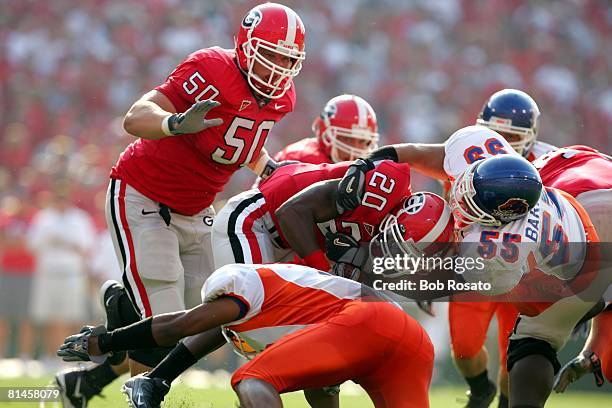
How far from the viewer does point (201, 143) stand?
4695 mm

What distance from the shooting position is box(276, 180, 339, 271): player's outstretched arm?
429 centimetres

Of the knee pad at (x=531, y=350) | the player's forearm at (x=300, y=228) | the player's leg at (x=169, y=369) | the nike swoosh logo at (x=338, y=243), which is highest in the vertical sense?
the player's forearm at (x=300, y=228)

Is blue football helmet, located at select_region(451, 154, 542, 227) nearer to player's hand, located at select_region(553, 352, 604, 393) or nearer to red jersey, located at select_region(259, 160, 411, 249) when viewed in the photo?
red jersey, located at select_region(259, 160, 411, 249)

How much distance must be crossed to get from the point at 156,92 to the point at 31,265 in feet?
18.0

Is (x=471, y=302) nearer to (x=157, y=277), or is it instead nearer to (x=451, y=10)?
(x=157, y=277)

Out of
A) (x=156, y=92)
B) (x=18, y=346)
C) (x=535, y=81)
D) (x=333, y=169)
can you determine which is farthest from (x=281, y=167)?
(x=535, y=81)

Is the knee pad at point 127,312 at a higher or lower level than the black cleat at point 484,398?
higher

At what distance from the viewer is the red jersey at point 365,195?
4312 mm

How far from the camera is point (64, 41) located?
470 inches

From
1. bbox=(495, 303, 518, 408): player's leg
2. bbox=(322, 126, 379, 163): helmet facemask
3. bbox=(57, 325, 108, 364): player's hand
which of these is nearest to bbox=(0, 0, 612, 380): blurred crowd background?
bbox=(322, 126, 379, 163): helmet facemask

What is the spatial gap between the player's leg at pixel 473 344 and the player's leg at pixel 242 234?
1.38 meters

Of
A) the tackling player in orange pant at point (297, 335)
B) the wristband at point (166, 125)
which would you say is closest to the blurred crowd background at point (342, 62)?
the wristband at point (166, 125)

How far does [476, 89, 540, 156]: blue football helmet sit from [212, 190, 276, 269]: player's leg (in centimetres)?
164

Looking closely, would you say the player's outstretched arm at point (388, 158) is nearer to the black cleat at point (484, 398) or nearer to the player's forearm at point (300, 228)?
the player's forearm at point (300, 228)
